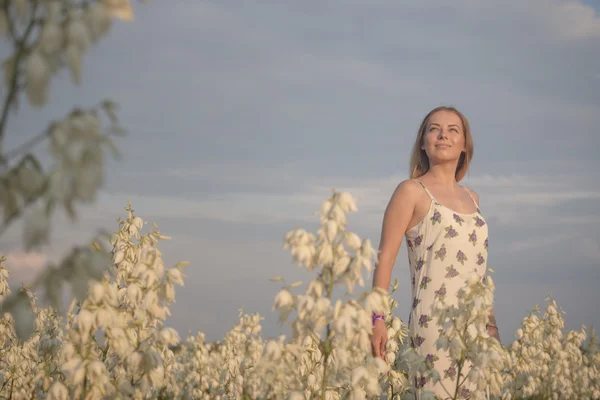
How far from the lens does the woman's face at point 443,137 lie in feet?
20.8

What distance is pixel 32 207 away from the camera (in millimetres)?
2418

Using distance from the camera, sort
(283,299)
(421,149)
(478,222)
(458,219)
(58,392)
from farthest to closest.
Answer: (421,149)
(478,222)
(458,219)
(58,392)
(283,299)

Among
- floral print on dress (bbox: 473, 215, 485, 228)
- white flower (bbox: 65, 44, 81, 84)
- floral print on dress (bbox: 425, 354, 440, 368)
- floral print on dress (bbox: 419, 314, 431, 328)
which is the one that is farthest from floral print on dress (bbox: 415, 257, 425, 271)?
white flower (bbox: 65, 44, 81, 84)

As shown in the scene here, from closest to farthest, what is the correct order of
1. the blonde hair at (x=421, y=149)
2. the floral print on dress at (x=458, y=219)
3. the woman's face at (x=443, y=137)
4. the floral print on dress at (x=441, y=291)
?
the floral print on dress at (x=441, y=291), the floral print on dress at (x=458, y=219), the woman's face at (x=443, y=137), the blonde hair at (x=421, y=149)

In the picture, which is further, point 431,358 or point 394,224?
point 394,224

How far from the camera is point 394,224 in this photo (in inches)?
230

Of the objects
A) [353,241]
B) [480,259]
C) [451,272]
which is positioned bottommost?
[353,241]

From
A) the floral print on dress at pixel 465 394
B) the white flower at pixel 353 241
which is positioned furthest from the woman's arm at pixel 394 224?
the white flower at pixel 353 241

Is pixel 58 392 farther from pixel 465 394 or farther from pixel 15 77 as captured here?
pixel 465 394

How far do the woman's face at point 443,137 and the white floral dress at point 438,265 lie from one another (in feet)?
1.37

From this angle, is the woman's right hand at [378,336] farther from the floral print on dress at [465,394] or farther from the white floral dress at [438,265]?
the floral print on dress at [465,394]

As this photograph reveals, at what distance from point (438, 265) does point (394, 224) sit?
543 mm

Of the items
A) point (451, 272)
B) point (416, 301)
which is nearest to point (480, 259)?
point (451, 272)

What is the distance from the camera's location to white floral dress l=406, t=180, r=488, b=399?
5.64m
